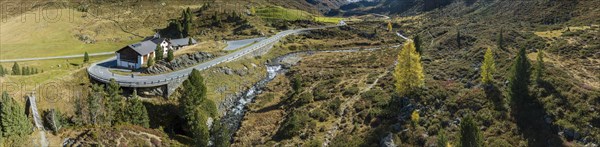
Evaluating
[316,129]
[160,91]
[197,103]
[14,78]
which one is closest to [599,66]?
[316,129]

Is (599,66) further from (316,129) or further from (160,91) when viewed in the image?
(160,91)

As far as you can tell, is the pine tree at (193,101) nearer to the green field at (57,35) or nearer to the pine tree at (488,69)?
the pine tree at (488,69)

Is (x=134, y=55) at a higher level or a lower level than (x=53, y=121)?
higher

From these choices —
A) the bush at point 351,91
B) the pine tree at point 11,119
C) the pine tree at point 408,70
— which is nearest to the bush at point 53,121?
the pine tree at point 11,119

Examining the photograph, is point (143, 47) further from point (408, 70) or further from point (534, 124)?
point (534, 124)

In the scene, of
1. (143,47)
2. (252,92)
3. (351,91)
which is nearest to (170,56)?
(143,47)

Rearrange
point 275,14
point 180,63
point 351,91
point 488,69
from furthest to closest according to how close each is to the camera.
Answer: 1. point 275,14
2. point 180,63
3. point 351,91
4. point 488,69

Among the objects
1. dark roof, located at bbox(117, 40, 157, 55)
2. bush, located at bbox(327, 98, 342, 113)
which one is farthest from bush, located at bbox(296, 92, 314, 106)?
dark roof, located at bbox(117, 40, 157, 55)
